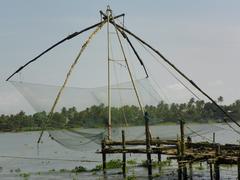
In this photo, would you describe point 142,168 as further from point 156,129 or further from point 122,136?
point 122,136

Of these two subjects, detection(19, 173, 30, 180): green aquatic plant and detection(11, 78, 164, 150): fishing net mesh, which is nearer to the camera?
detection(11, 78, 164, 150): fishing net mesh

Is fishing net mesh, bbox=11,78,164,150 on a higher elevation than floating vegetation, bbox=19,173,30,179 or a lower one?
higher

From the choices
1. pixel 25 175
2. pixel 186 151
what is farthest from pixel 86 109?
pixel 25 175

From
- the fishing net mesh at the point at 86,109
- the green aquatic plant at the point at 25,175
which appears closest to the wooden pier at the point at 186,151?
the fishing net mesh at the point at 86,109

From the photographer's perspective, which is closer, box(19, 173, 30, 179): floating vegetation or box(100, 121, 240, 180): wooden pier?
box(100, 121, 240, 180): wooden pier

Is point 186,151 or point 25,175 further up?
point 186,151

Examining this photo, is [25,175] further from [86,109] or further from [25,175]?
[86,109]

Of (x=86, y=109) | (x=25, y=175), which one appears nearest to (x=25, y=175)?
(x=25, y=175)

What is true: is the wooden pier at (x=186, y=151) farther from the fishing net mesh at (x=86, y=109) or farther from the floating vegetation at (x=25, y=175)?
the floating vegetation at (x=25, y=175)

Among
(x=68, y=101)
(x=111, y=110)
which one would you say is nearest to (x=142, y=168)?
(x=111, y=110)

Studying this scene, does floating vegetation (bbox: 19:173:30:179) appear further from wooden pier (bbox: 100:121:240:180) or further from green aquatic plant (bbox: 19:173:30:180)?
wooden pier (bbox: 100:121:240:180)

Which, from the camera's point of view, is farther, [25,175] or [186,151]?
[25,175]

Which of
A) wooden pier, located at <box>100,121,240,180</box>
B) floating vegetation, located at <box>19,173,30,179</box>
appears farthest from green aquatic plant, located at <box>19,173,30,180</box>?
wooden pier, located at <box>100,121,240,180</box>

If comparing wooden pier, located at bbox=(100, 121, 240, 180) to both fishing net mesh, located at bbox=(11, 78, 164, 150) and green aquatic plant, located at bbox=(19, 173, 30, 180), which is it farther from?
green aquatic plant, located at bbox=(19, 173, 30, 180)
